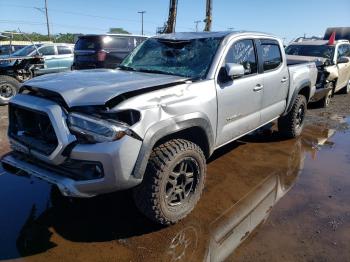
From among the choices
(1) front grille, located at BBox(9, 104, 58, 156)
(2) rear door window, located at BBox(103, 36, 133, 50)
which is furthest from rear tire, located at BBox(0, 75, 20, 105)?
(1) front grille, located at BBox(9, 104, 58, 156)

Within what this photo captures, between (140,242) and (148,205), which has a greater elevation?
(148,205)

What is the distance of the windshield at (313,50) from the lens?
10.1m

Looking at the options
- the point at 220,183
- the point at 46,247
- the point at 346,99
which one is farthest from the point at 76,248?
the point at 346,99

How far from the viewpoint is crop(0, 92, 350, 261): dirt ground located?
3.02 m

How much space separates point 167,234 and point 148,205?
1.22 feet

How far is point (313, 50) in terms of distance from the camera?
1031 cm

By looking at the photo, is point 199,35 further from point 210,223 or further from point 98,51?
point 98,51

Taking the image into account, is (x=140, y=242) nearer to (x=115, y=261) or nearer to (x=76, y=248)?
(x=115, y=261)

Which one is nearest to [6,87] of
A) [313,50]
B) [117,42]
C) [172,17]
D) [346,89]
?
[117,42]

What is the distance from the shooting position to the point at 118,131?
2.78 metres

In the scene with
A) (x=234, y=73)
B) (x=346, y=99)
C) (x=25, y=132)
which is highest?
(x=234, y=73)

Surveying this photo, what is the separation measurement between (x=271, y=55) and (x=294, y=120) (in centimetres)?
151

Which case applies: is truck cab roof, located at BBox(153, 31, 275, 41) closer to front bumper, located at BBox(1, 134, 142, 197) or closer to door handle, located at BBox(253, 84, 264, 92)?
door handle, located at BBox(253, 84, 264, 92)

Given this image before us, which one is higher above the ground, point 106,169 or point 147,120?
point 147,120
